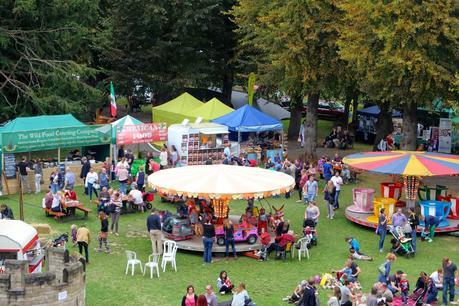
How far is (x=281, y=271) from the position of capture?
874 inches

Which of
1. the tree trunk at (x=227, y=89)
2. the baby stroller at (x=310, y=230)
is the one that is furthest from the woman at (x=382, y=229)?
the tree trunk at (x=227, y=89)

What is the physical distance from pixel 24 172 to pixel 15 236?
12085 mm

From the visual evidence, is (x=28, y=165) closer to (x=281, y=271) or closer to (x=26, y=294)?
(x=281, y=271)

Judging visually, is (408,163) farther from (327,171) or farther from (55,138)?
(55,138)

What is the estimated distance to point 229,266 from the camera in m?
22.7

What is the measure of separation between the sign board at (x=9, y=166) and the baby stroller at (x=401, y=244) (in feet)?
49.4

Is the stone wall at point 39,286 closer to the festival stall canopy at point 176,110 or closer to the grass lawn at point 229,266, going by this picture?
the grass lawn at point 229,266

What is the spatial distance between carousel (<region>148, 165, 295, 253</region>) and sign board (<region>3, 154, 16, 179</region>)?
7.75 m

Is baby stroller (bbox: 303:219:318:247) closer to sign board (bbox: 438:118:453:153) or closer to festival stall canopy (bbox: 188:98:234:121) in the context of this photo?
festival stall canopy (bbox: 188:98:234:121)

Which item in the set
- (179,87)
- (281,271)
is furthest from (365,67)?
(179,87)

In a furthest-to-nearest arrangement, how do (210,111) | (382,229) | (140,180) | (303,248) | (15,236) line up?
(210,111)
(140,180)
(382,229)
(303,248)
(15,236)

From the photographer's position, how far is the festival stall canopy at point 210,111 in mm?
39500

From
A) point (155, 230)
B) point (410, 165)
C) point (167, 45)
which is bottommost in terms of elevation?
point (155, 230)

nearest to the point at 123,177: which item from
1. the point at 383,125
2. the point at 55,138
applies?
the point at 55,138
